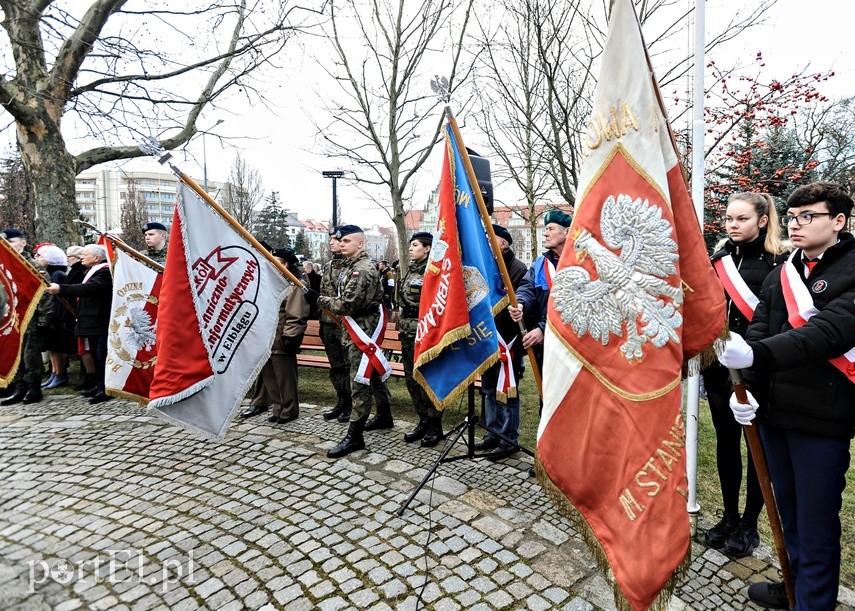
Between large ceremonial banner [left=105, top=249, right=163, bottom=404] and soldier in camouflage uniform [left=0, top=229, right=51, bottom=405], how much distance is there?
205 cm

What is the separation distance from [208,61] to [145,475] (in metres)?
7.68

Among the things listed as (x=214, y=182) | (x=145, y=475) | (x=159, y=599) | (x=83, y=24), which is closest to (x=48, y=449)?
(x=145, y=475)

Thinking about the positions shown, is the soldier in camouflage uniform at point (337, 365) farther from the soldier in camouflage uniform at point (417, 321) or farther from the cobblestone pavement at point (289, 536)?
the soldier in camouflage uniform at point (417, 321)

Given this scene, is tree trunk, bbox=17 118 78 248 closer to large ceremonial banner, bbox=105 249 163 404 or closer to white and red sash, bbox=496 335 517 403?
large ceremonial banner, bbox=105 249 163 404

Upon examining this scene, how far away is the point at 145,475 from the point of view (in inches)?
185

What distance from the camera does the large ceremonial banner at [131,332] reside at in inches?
238

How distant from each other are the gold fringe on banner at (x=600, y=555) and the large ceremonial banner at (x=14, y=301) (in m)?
6.95

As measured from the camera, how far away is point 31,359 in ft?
24.3

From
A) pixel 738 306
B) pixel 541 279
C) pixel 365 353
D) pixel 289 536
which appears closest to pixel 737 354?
pixel 738 306

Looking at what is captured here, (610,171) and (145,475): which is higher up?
(610,171)

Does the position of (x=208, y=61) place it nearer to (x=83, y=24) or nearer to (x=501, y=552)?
(x=83, y=24)

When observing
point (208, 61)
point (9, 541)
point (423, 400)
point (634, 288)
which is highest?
point (208, 61)

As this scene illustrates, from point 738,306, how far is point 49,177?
10277mm

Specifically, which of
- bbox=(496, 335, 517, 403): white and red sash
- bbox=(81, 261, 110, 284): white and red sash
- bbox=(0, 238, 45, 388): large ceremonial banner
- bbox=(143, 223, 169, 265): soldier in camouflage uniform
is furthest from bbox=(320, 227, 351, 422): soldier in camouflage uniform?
bbox=(0, 238, 45, 388): large ceremonial banner
